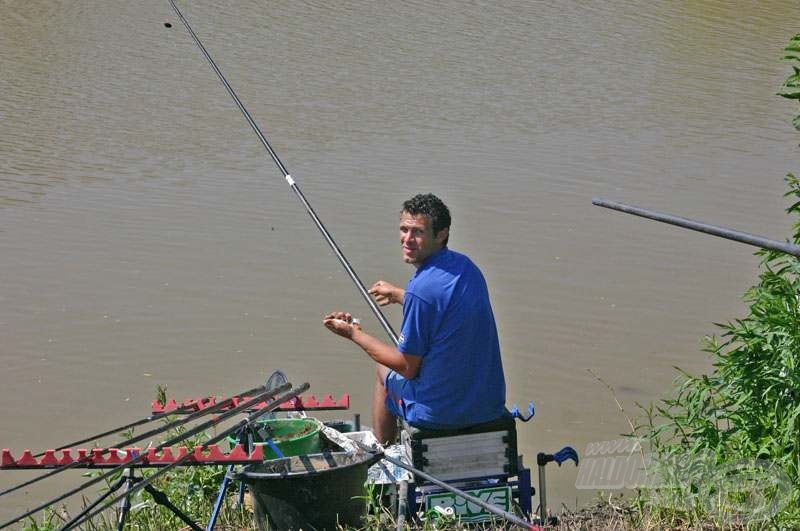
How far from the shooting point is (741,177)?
395 inches

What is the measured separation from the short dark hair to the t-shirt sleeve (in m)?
0.28

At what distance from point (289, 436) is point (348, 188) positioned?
510cm

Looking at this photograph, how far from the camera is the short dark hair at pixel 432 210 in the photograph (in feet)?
13.9

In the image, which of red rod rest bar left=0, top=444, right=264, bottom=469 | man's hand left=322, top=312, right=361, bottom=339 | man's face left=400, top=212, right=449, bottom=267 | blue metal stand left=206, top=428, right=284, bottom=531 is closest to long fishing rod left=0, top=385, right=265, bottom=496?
red rod rest bar left=0, top=444, right=264, bottom=469

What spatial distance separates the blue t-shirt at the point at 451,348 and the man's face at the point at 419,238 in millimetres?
108

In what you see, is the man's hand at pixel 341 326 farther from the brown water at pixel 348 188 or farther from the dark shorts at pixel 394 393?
the brown water at pixel 348 188

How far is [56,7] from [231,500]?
40.6 ft

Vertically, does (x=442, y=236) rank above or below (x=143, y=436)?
above

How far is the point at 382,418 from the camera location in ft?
15.1

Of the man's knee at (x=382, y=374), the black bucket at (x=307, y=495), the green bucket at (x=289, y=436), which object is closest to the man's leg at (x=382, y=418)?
the man's knee at (x=382, y=374)

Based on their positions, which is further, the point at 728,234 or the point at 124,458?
the point at 124,458

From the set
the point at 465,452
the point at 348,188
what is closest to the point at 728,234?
the point at 465,452

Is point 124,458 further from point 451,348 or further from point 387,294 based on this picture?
point 387,294

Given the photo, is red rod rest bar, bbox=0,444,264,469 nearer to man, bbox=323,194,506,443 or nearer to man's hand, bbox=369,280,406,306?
man, bbox=323,194,506,443
